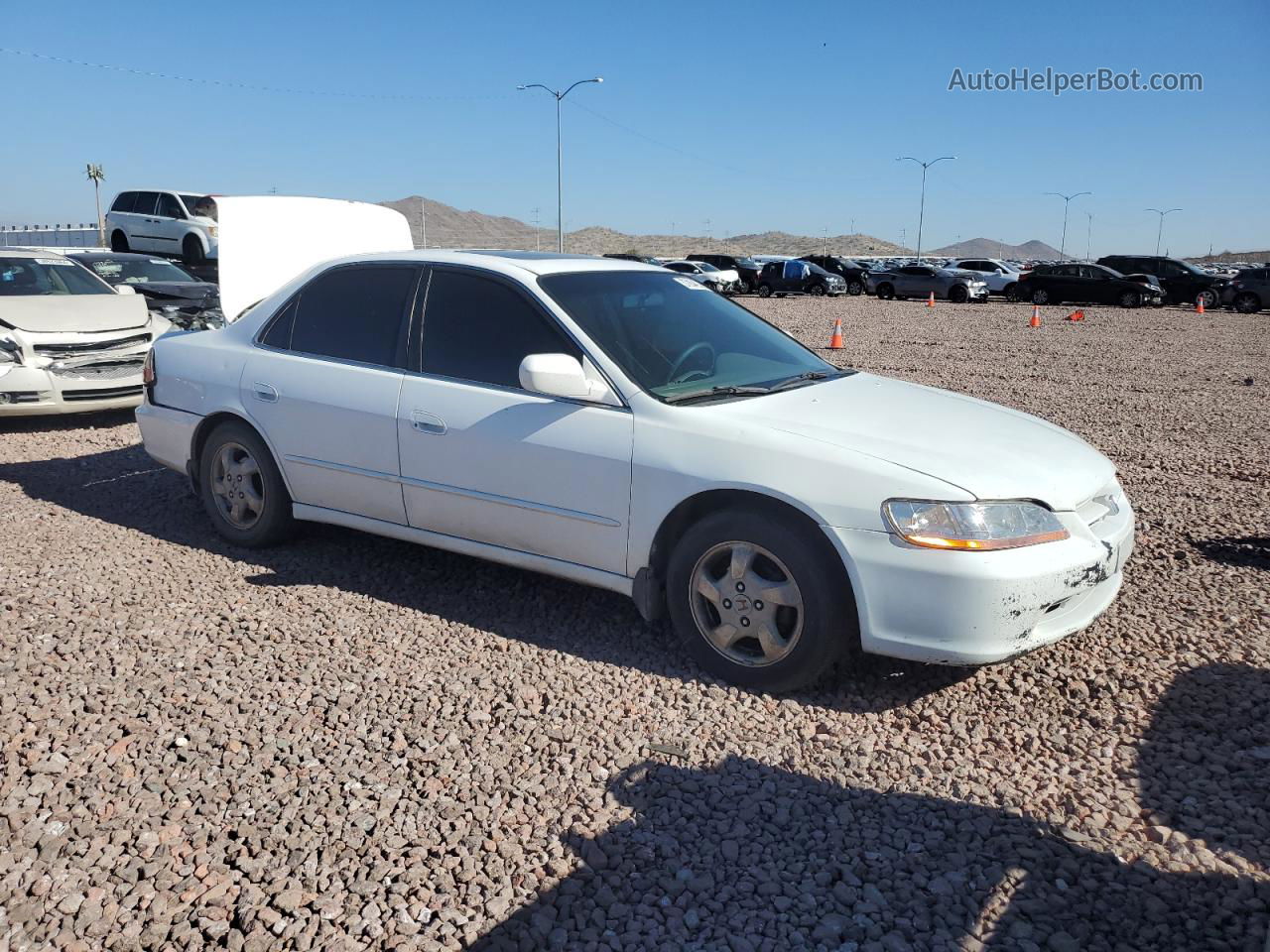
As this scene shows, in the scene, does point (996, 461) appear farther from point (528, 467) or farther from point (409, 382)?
point (409, 382)

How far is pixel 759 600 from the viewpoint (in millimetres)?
3779

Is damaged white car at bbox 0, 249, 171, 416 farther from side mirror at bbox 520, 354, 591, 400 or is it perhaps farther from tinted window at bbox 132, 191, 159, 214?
tinted window at bbox 132, 191, 159, 214

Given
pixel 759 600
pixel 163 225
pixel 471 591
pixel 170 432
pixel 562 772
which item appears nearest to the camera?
pixel 562 772

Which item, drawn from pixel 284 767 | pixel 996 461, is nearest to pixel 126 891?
pixel 284 767

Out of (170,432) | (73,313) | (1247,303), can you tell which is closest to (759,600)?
(170,432)

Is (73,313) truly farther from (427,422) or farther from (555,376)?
(555,376)

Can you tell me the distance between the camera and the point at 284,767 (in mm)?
3312

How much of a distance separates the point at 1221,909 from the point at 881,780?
970 mm

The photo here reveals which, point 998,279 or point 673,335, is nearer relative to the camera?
point 673,335

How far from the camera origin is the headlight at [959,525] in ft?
11.4

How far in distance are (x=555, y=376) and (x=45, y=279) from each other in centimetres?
805

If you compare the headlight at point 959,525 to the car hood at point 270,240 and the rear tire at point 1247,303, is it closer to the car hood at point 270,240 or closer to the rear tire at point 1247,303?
the car hood at point 270,240

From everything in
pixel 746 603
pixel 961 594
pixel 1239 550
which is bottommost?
pixel 1239 550

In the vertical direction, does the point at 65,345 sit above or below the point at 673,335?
below
